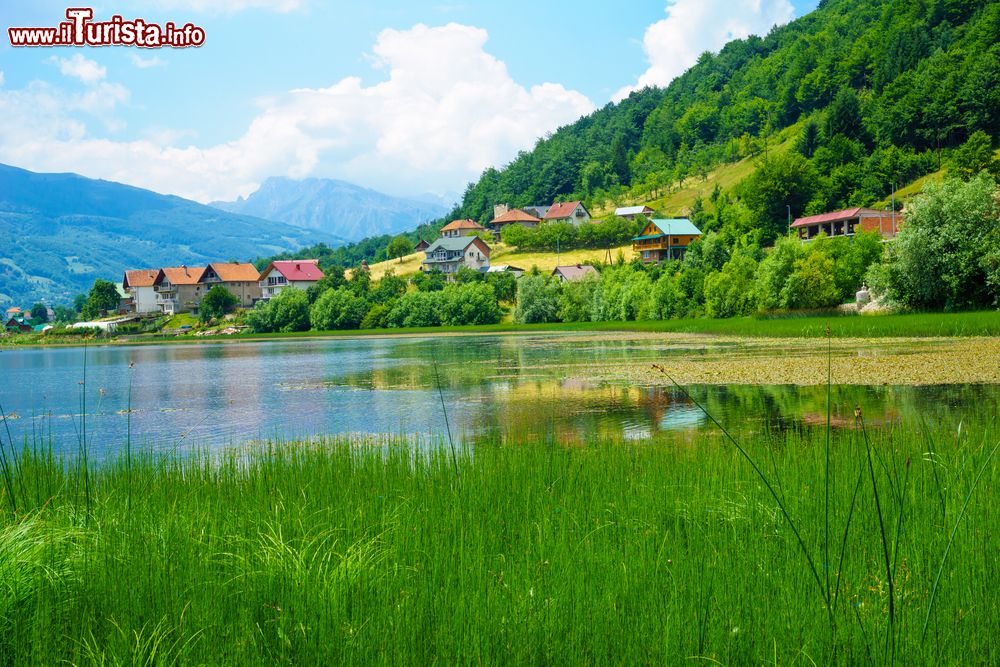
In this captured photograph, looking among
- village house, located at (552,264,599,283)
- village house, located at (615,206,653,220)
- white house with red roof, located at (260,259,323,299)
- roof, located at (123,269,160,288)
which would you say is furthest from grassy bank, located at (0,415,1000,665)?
roof, located at (123,269,160,288)

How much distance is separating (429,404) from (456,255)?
108232 millimetres

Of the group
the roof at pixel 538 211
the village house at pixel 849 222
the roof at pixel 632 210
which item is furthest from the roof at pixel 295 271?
the village house at pixel 849 222

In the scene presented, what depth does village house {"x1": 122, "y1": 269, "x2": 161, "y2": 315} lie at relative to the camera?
133250 millimetres

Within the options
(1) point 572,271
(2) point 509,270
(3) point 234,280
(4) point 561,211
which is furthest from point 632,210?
(3) point 234,280

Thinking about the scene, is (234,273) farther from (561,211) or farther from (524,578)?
(524,578)

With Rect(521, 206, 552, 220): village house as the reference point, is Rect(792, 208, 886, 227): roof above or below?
below

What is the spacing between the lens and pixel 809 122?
10575 cm

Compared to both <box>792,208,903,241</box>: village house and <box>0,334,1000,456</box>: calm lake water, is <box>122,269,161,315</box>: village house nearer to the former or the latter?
<box>0,334,1000,456</box>: calm lake water

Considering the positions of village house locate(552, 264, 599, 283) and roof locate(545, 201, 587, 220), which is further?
roof locate(545, 201, 587, 220)

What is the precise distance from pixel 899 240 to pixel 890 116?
61.0m

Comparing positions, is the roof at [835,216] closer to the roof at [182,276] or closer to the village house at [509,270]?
the village house at [509,270]

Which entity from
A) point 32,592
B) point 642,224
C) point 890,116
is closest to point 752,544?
point 32,592

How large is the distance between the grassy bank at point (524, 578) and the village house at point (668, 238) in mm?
98030

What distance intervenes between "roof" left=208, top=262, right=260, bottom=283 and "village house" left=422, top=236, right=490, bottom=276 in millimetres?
32110
